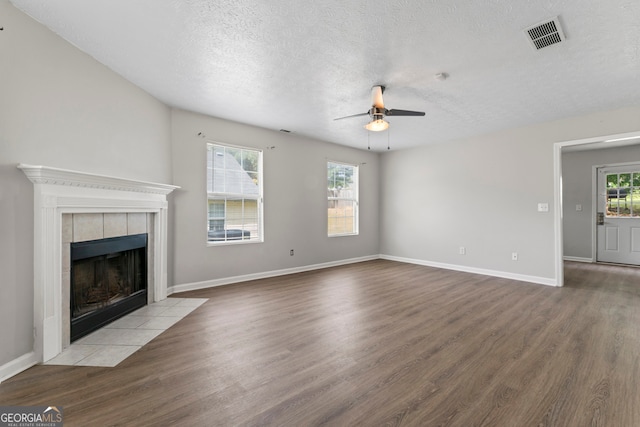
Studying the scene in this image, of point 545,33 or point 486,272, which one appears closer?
point 545,33

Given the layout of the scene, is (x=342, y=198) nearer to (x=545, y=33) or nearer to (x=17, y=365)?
(x=545, y=33)

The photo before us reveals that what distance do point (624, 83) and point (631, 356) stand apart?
9.78 ft

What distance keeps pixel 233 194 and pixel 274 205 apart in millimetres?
786

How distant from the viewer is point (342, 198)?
639 cm

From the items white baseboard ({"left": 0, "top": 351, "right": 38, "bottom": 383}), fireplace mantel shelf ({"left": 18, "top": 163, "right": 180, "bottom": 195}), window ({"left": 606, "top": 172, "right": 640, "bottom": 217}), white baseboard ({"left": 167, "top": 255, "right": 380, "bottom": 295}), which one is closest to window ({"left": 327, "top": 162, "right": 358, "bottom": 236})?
white baseboard ({"left": 167, "top": 255, "right": 380, "bottom": 295})

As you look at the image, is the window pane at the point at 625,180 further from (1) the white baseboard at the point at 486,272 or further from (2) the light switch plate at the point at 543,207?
(1) the white baseboard at the point at 486,272

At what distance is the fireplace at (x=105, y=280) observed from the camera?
2.64 meters

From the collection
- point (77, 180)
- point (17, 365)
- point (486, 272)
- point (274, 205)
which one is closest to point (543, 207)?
point (486, 272)

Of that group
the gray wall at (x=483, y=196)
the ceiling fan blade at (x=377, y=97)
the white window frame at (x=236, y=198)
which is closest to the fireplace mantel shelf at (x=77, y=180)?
the white window frame at (x=236, y=198)

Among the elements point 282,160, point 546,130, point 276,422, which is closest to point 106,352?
point 276,422

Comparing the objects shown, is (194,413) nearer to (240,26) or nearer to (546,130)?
(240,26)

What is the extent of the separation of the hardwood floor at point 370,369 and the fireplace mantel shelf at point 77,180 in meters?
→ 1.45

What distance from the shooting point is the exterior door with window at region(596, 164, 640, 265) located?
598 cm

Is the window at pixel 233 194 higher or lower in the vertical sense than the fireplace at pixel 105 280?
higher
